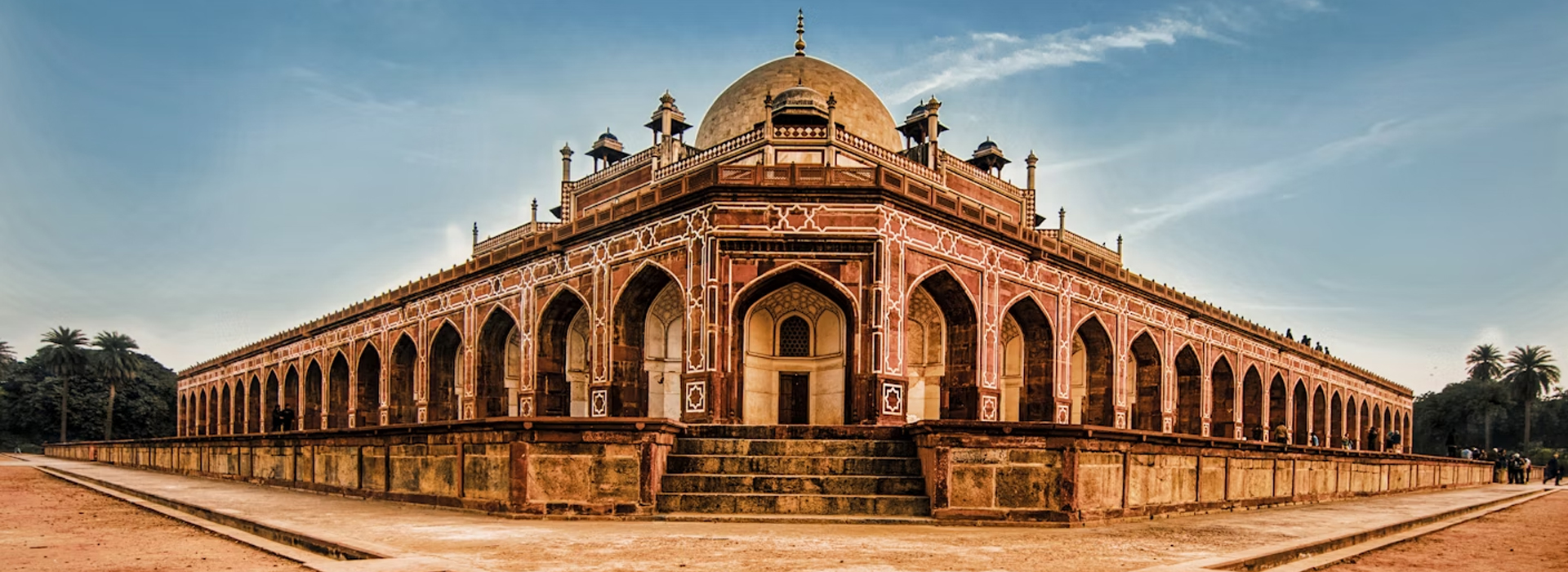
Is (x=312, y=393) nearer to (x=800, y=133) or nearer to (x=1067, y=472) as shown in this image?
(x=800, y=133)

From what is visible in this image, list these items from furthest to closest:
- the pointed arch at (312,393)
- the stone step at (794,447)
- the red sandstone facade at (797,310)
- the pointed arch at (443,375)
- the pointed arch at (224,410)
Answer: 1. the pointed arch at (224,410)
2. the pointed arch at (312,393)
3. the pointed arch at (443,375)
4. the red sandstone facade at (797,310)
5. the stone step at (794,447)

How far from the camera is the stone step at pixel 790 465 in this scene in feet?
37.9

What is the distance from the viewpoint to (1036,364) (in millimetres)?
24078

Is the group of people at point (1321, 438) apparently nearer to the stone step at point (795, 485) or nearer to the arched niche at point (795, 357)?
the arched niche at point (795, 357)

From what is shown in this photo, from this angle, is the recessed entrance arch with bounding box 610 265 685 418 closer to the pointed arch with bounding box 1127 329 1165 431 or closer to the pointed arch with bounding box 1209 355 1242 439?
the pointed arch with bounding box 1127 329 1165 431

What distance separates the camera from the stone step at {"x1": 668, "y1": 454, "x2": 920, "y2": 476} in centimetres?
1154

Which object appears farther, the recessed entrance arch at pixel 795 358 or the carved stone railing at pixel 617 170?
the carved stone railing at pixel 617 170

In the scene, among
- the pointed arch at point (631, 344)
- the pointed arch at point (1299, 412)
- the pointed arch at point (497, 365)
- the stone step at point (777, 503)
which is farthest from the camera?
the pointed arch at point (1299, 412)

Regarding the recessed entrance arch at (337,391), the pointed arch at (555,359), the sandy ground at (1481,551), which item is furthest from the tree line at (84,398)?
the sandy ground at (1481,551)

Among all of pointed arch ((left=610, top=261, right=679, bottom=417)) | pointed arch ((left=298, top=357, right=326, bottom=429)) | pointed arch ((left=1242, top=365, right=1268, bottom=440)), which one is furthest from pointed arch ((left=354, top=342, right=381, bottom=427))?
pointed arch ((left=1242, top=365, right=1268, bottom=440))

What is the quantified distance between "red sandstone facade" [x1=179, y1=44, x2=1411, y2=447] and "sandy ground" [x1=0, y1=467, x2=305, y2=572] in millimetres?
6091

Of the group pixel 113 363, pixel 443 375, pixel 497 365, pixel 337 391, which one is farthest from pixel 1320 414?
pixel 113 363

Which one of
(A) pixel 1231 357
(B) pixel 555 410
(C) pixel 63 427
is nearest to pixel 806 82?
(B) pixel 555 410

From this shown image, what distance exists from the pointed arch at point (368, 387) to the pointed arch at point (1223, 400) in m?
25.7
